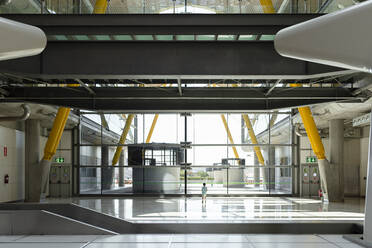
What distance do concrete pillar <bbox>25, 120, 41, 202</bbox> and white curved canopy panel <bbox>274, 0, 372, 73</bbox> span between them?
885 inches

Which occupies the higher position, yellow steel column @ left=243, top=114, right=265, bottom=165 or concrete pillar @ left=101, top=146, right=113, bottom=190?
yellow steel column @ left=243, top=114, right=265, bottom=165

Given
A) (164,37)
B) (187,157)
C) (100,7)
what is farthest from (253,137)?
(100,7)

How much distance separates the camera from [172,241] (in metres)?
13.1

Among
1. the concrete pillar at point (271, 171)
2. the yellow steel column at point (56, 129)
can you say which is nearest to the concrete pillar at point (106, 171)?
the yellow steel column at point (56, 129)

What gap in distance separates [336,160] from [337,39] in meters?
22.1

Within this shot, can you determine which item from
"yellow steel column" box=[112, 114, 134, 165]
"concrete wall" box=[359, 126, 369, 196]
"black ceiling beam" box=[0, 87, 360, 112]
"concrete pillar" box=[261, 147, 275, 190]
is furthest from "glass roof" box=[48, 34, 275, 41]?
"concrete wall" box=[359, 126, 369, 196]

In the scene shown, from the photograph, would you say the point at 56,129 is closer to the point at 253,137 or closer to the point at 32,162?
the point at 32,162

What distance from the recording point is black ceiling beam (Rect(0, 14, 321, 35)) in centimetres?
1457

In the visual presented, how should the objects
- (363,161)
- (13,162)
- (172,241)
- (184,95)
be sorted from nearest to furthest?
(172,241), (184,95), (13,162), (363,161)

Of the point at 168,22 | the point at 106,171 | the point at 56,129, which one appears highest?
the point at 168,22

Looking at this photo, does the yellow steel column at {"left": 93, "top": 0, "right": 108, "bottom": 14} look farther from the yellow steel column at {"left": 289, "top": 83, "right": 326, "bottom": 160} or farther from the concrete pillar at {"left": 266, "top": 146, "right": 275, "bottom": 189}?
the concrete pillar at {"left": 266, "top": 146, "right": 275, "bottom": 189}

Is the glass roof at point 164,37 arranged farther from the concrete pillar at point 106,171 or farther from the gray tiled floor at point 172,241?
the concrete pillar at point 106,171

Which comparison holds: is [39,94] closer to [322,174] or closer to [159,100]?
[159,100]

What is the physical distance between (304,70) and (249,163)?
21884mm
